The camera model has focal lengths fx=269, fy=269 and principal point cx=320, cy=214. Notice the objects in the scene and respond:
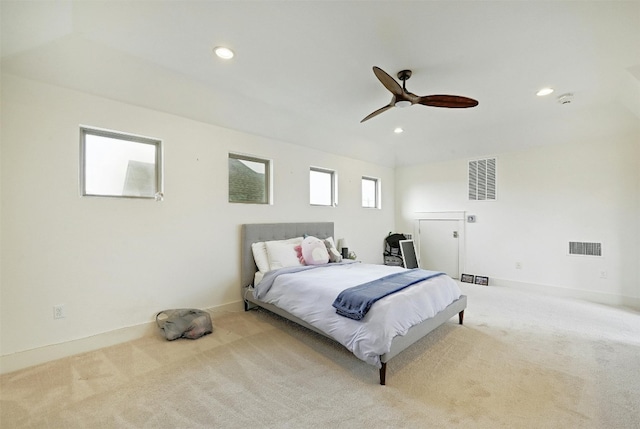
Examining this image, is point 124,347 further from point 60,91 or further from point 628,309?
point 628,309

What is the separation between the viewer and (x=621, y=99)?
346 cm

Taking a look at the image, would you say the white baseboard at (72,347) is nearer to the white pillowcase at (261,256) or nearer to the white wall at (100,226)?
the white wall at (100,226)

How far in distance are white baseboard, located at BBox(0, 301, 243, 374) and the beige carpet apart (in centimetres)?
9

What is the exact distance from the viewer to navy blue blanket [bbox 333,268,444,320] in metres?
2.29

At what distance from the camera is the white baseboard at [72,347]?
232 centimetres

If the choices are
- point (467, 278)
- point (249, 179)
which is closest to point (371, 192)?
point (467, 278)

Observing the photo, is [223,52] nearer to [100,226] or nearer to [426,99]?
[426,99]

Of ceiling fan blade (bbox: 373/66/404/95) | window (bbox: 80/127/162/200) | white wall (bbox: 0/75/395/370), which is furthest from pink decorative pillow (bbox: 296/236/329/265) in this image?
ceiling fan blade (bbox: 373/66/404/95)

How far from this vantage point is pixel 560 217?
457 centimetres

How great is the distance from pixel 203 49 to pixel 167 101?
940mm

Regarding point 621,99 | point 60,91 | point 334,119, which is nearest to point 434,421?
point 334,119

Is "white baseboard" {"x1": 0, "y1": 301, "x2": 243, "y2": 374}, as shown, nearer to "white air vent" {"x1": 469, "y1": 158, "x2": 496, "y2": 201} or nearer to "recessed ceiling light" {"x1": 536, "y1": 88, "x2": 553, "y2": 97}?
"recessed ceiling light" {"x1": 536, "y1": 88, "x2": 553, "y2": 97}

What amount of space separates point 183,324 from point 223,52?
282 centimetres

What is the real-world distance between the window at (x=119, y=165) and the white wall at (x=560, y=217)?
17.9 feet
